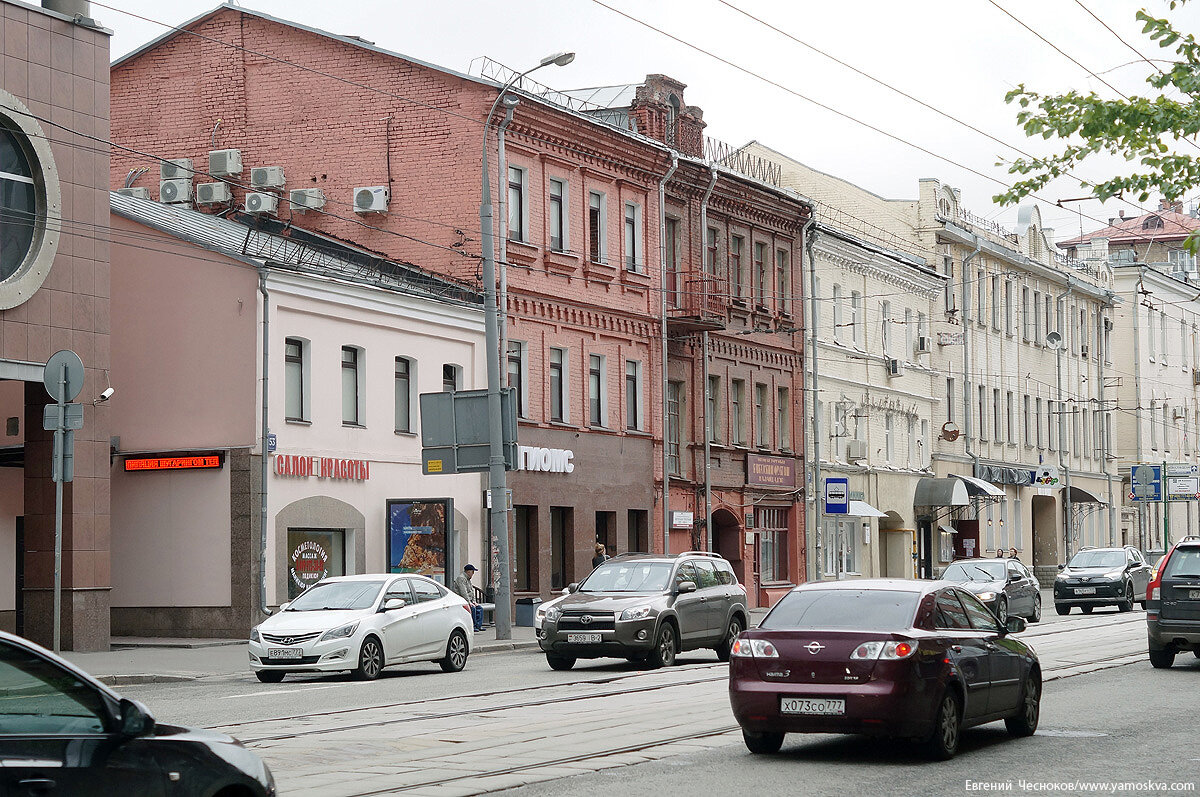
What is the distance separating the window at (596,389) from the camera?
40900mm

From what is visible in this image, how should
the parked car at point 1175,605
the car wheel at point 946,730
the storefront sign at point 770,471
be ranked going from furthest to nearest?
the storefront sign at point 770,471
the parked car at point 1175,605
the car wheel at point 946,730

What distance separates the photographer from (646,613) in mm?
23703

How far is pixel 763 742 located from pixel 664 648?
10.8m

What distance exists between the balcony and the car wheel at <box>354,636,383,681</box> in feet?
69.1

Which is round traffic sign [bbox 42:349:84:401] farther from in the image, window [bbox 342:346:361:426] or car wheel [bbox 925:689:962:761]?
car wheel [bbox 925:689:962:761]

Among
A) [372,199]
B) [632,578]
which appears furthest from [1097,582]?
[632,578]

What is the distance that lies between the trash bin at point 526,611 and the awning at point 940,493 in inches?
932

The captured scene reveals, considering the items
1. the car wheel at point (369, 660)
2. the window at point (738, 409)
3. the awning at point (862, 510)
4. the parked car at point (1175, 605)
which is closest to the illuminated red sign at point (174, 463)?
the car wheel at point (369, 660)

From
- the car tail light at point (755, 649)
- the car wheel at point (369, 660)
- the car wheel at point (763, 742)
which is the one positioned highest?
the car tail light at point (755, 649)

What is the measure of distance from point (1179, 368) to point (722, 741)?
257ft

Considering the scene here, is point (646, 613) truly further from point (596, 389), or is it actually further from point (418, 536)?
point (596, 389)

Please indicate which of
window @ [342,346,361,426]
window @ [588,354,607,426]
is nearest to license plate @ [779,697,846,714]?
window @ [342,346,361,426]

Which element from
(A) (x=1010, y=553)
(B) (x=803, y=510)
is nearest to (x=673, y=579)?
(B) (x=803, y=510)

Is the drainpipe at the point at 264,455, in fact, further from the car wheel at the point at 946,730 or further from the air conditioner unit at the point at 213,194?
the car wheel at the point at 946,730
